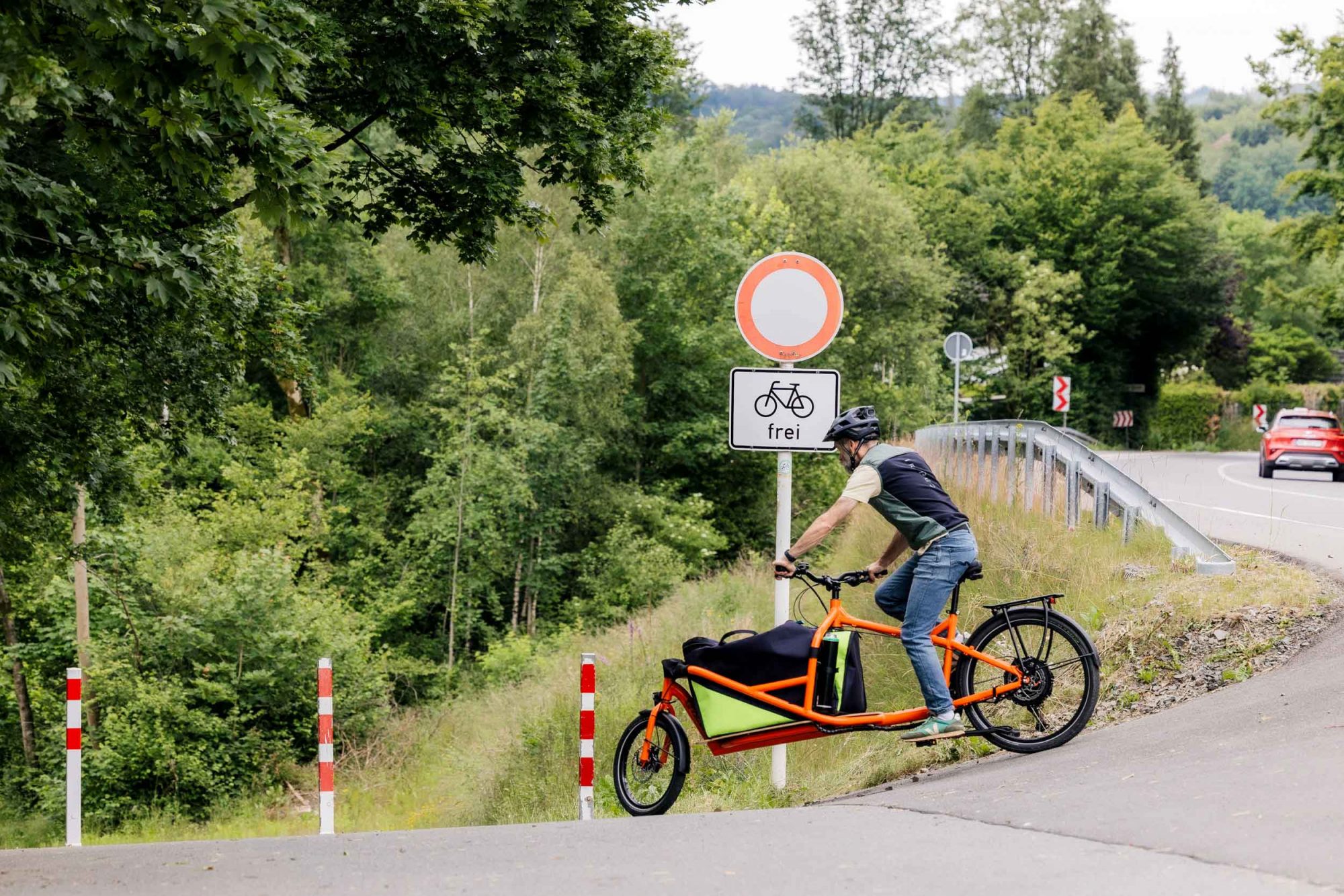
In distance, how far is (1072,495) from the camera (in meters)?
11.1

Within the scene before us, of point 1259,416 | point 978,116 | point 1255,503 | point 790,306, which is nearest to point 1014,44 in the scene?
point 978,116

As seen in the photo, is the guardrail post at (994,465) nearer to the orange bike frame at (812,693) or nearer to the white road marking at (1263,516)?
the white road marking at (1263,516)

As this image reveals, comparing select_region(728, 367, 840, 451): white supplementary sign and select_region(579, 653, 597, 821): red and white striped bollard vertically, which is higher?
select_region(728, 367, 840, 451): white supplementary sign

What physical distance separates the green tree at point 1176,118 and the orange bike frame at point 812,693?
74930 mm

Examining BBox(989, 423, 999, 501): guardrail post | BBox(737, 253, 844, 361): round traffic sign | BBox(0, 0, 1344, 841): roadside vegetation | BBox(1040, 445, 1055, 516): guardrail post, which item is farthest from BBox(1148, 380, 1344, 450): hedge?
BBox(737, 253, 844, 361): round traffic sign

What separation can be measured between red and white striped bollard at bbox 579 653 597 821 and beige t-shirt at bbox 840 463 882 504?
6.63 feet

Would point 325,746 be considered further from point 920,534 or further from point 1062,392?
point 1062,392

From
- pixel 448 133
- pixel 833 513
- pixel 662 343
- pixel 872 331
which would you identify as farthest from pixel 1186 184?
pixel 833 513

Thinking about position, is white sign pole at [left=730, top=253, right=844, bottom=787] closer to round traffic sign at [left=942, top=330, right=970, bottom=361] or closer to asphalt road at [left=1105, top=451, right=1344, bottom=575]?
asphalt road at [left=1105, top=451, right=1344, bottom=575]

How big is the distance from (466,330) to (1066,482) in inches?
1107

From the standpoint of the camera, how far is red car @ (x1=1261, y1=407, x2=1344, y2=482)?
28.8 meters

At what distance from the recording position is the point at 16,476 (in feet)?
38.5

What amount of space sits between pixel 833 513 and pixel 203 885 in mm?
3299

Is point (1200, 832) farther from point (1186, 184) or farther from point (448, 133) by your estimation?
point (1186, 184)
